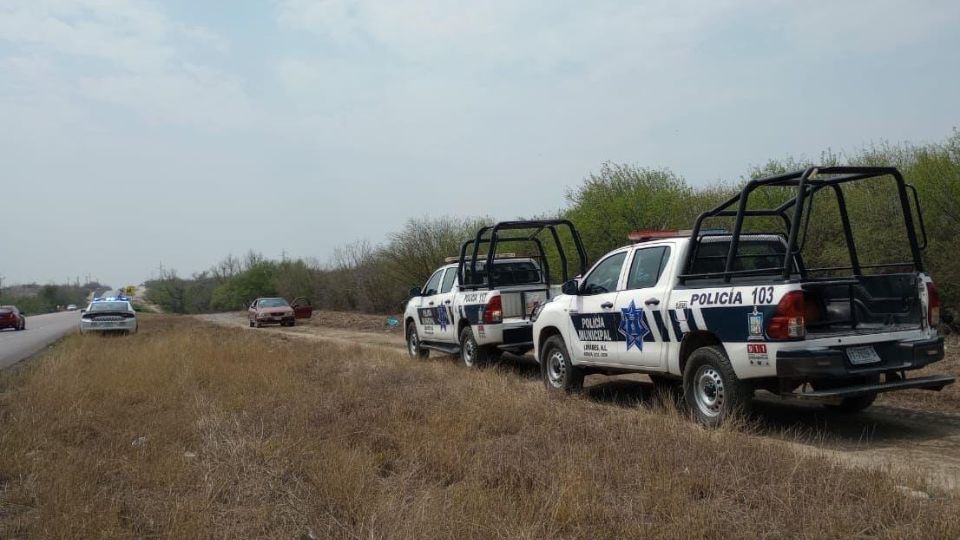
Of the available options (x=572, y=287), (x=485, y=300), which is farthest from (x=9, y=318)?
(x=572, y=287)

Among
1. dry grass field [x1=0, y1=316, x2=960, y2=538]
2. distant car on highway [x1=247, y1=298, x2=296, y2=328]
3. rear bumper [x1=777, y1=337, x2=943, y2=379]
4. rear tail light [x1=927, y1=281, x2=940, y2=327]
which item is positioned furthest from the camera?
distant car on highway [x1=247, y1=298, x2=296, y2=328]

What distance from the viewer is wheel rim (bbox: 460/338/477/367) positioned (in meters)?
12.3

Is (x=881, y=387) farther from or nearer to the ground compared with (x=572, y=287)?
nearer to the ground

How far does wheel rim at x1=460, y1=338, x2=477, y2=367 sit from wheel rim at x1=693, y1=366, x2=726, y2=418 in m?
5.24

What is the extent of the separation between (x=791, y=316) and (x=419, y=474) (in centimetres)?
339

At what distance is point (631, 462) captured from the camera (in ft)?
17.8

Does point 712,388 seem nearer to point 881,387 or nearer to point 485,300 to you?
point 881,387

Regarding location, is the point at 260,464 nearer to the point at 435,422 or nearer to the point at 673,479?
the point at 435,422

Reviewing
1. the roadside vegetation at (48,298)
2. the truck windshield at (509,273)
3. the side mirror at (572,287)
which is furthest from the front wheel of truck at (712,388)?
the roadside vegetation at (48,298)

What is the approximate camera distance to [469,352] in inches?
492

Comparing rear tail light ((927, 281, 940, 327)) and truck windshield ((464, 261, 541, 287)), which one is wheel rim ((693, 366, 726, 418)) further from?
truck windshield ((464, 261, 541, 287))

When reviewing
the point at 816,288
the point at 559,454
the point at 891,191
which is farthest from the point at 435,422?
the point at 891,191

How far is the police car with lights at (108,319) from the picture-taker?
2466cm

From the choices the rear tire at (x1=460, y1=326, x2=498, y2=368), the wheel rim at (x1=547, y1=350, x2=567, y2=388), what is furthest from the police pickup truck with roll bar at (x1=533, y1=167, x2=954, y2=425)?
the rear tire at (x1=460, y1=326, x2=498, y2=368)
